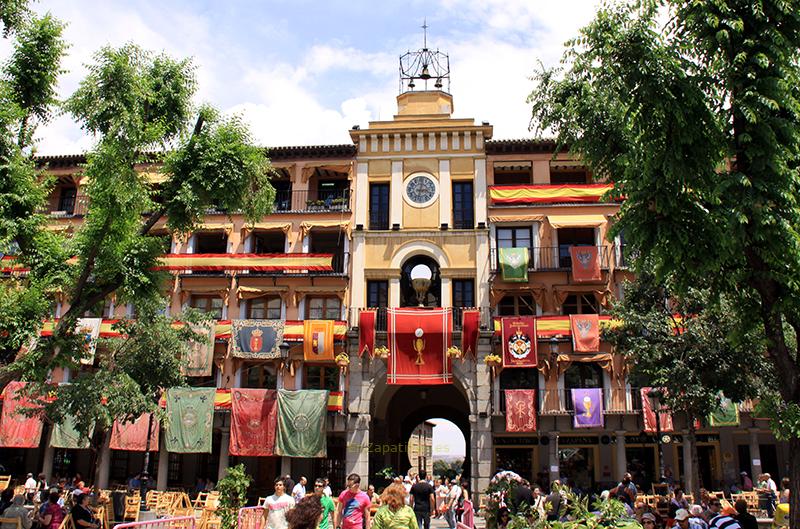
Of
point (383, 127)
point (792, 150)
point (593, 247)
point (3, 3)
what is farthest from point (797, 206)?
point (383, 127)

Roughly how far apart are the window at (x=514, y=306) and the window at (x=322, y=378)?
732cm

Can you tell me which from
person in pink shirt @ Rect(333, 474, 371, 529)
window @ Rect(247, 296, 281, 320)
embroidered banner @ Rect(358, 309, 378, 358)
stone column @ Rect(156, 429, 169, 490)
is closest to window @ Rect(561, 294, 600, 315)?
embroidered banner @ Rect(358, 309, 378, 358)

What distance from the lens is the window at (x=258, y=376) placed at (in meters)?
29.3

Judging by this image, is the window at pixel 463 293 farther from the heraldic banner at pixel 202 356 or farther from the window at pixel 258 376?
the heraldic banner at pixel 202 356

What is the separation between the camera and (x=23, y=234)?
14.7 meters

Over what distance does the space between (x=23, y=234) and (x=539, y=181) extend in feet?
69.1

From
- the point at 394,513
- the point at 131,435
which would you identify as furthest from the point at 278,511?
the point at 131,435

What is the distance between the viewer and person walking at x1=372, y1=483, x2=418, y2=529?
877cm

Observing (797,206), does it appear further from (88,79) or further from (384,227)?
(384,227)

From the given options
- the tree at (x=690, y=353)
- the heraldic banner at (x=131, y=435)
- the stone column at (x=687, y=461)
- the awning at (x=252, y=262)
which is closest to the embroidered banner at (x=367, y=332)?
the awning at (x=252, y=262)

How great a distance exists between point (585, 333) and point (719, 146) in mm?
17682

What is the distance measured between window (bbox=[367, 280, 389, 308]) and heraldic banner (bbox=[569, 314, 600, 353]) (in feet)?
25.2

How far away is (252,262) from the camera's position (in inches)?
1160

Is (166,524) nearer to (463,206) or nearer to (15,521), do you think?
(15,521)
